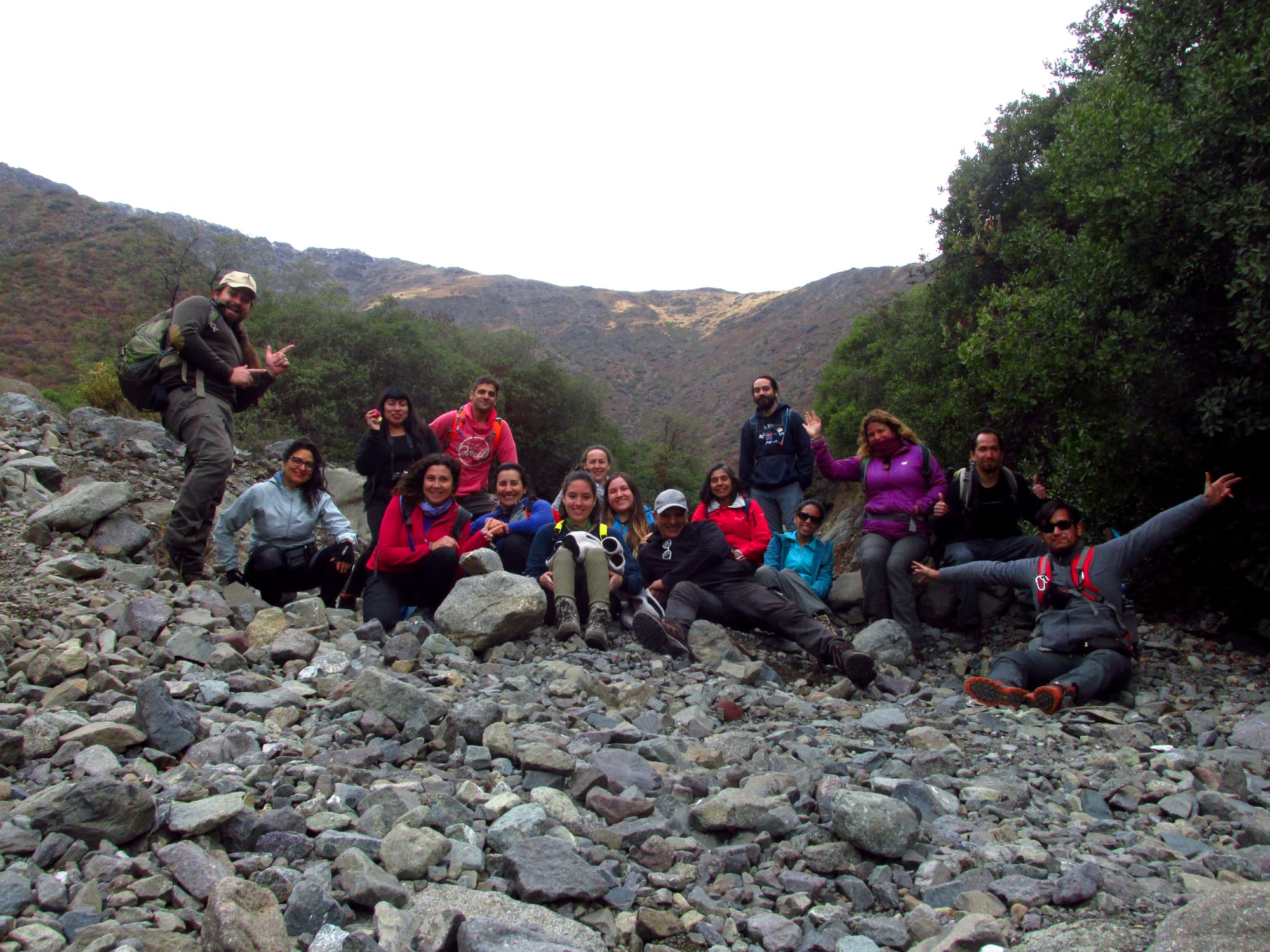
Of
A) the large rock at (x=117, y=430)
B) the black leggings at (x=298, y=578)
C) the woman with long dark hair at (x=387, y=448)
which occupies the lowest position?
the black leggings at (x=298, y=578)

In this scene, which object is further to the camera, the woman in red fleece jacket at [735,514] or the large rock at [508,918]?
the woman in red fleece jacket at [735,514]

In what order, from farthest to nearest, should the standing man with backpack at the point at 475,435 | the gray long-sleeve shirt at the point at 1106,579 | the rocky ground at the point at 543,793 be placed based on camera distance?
1. the standing man with backpack at the point at 475,435
2. the gray long-sleeve shirt at the point at 1106,579
3. the rocky ground at the point at 543,793

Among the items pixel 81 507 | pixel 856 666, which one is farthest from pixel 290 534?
pixel 856 666

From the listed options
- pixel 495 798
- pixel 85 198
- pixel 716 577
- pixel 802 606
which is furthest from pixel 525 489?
pixel 85 198

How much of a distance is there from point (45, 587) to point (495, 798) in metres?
3.65

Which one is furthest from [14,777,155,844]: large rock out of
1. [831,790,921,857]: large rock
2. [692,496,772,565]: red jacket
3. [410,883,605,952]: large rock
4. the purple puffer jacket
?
the purple puffer jacket

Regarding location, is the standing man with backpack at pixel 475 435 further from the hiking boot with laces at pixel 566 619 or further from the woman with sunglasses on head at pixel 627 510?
the hiking boot with laces at pixel 566 619

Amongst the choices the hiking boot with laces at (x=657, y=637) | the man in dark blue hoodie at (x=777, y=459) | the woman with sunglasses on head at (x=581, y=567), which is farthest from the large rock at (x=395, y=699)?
the man in dark blue hoodie at (x=777, y=459)

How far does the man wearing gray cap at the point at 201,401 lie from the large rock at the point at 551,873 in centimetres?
412

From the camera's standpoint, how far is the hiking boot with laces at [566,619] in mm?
5707

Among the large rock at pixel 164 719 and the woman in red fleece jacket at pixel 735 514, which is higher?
the woman in red fleece jacket at pixel 735 514

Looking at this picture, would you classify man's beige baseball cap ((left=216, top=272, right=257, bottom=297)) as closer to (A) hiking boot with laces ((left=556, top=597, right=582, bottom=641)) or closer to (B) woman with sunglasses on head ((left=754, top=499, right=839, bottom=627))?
(A) hiking boot with laces ((left=556, top=597, right=582, bottom=641))

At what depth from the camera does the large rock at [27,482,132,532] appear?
19.5ft

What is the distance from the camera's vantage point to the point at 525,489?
756 cm
